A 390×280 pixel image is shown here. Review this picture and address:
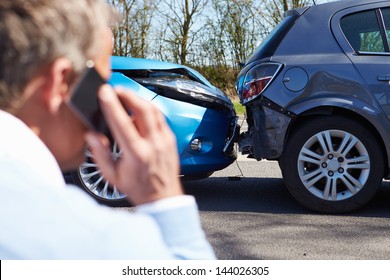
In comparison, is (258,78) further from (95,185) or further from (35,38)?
(35,38)

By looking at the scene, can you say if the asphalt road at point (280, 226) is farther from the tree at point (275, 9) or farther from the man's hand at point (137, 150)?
the tree at point (275, 9)

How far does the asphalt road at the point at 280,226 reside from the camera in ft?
12.0

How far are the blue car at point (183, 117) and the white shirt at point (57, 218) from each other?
12.8ft

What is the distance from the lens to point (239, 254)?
142 inches

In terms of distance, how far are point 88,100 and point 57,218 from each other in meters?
0.17

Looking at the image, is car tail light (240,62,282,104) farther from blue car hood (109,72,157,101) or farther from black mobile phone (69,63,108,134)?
black mobile phone (69,63,108,134)

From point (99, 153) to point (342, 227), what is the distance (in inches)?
143

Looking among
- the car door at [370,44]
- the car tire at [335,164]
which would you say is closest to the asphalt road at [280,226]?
the car tire at [335,164]

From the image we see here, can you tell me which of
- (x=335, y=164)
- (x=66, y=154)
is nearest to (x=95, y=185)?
(x=335, y=164)

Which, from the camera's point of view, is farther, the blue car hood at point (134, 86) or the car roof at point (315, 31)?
the blue car hood at point (134, 86)

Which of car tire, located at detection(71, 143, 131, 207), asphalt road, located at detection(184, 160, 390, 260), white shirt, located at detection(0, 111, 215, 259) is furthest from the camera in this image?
car tire, located at detection(71, 143, 131, 207)

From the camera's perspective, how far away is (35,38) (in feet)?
2.48

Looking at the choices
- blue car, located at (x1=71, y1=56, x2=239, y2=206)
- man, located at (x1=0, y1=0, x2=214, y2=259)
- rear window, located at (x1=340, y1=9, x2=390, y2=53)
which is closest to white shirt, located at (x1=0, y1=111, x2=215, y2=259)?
man, located at (x1=0, y1=0, x2=214, y2=259)

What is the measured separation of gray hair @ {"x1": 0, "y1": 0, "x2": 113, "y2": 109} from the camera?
0.75 metres
